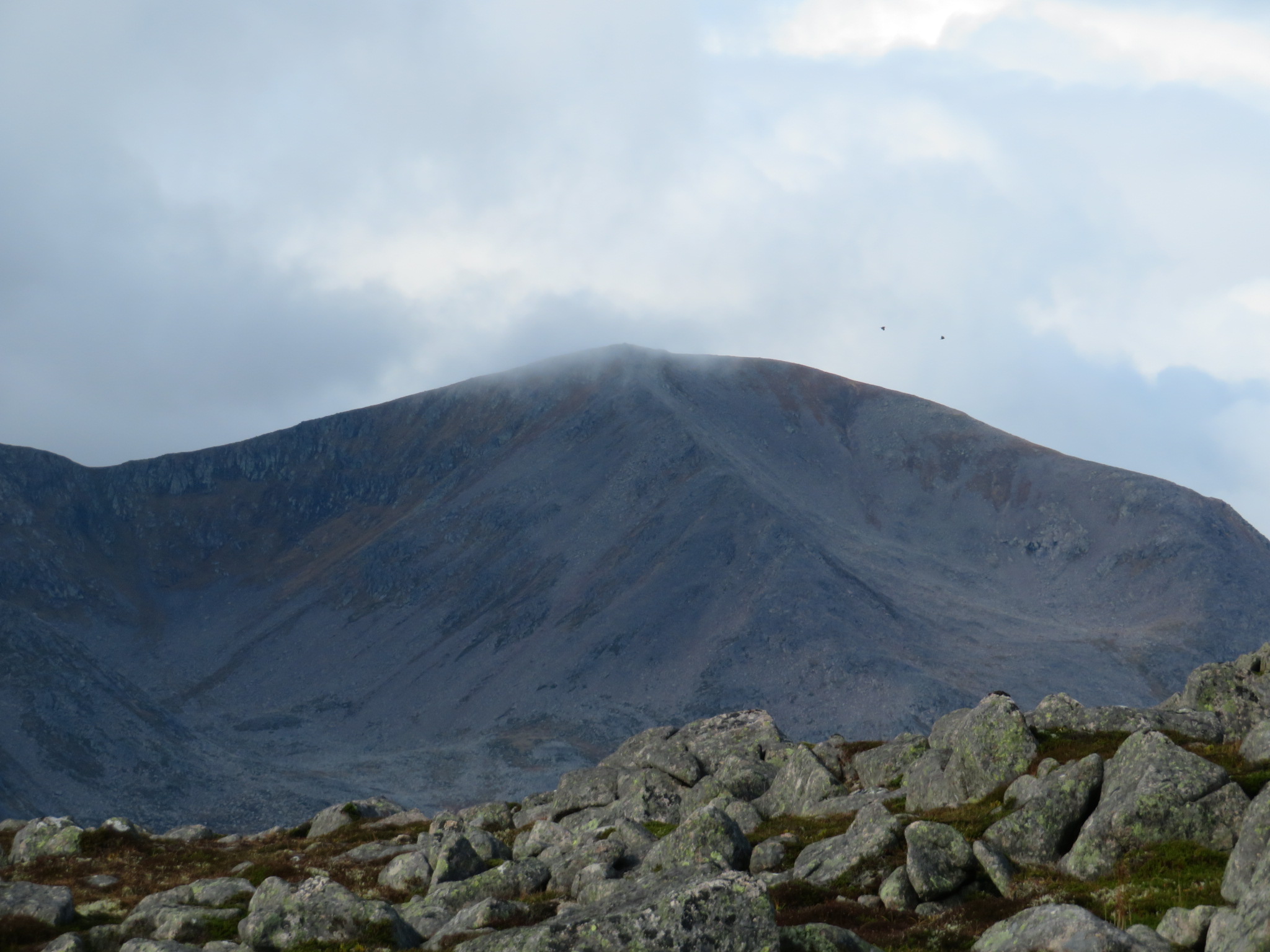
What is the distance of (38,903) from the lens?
89.5ft

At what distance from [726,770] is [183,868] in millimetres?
25571

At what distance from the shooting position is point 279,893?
84.2 ft

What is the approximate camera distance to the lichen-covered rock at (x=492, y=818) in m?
52.4

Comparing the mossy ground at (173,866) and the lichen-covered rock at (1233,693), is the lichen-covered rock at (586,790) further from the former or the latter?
the lichen-covered rock at (1233,693)

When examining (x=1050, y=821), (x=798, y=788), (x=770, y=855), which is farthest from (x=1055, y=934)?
(x=798, y=788)

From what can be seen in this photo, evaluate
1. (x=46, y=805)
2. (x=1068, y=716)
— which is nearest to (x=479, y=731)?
(x=46, y=805)

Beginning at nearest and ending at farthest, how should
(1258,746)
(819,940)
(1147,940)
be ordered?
(819,940) → (1147,940) → (1258,746)

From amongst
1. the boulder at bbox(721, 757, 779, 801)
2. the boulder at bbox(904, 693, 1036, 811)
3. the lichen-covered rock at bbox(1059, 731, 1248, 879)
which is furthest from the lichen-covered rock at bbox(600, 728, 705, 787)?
the lichen-covered rock at bbox(1059, 731, 1248, 879)

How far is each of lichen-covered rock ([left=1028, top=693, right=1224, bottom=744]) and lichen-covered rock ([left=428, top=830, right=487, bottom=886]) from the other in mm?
21788

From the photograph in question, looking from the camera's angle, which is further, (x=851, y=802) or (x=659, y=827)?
(x=659, y=827)

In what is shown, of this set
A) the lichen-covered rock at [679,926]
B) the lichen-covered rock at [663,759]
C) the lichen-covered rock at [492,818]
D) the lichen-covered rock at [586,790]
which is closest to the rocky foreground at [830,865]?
the lichen-covered rock at [679,926]

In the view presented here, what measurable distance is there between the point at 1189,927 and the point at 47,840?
168 ft

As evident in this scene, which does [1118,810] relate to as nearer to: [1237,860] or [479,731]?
[1237,860]

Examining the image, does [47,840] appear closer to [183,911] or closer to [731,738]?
[183,911]
